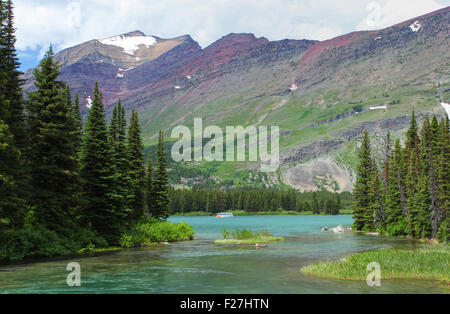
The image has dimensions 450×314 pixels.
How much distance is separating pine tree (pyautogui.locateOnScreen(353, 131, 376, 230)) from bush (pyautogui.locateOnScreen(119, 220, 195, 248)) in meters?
49.9

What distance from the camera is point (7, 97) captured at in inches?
1822

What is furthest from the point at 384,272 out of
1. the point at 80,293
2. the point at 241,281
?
the point at 80,293

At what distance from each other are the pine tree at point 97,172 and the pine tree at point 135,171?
982 centimetres

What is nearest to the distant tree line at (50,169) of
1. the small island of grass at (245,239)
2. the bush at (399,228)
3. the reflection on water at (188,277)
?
the reflection on water at (188,277)

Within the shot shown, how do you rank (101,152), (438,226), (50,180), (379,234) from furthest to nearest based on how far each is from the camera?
1. (379,234)
2. (438,226)
3. (101,152)
4. (50,180)

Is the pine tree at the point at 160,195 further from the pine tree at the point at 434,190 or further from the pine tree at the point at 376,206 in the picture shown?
the pine tree at the point at 376,206

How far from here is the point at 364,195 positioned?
113 meters

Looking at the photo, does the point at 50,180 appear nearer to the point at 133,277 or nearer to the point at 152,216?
the point at 133,277

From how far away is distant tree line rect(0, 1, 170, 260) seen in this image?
4247 cm

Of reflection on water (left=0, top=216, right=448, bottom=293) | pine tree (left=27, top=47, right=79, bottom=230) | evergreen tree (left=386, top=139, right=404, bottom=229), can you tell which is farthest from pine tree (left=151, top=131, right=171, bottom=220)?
evergreen tree (left=386, top=139, right=404, bottom=229)

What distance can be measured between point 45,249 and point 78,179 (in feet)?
30.2

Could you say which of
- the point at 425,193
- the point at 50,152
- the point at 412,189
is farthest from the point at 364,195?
the point at 50,152

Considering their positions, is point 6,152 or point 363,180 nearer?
point 6,152

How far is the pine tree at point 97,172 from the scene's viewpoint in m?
60.2
